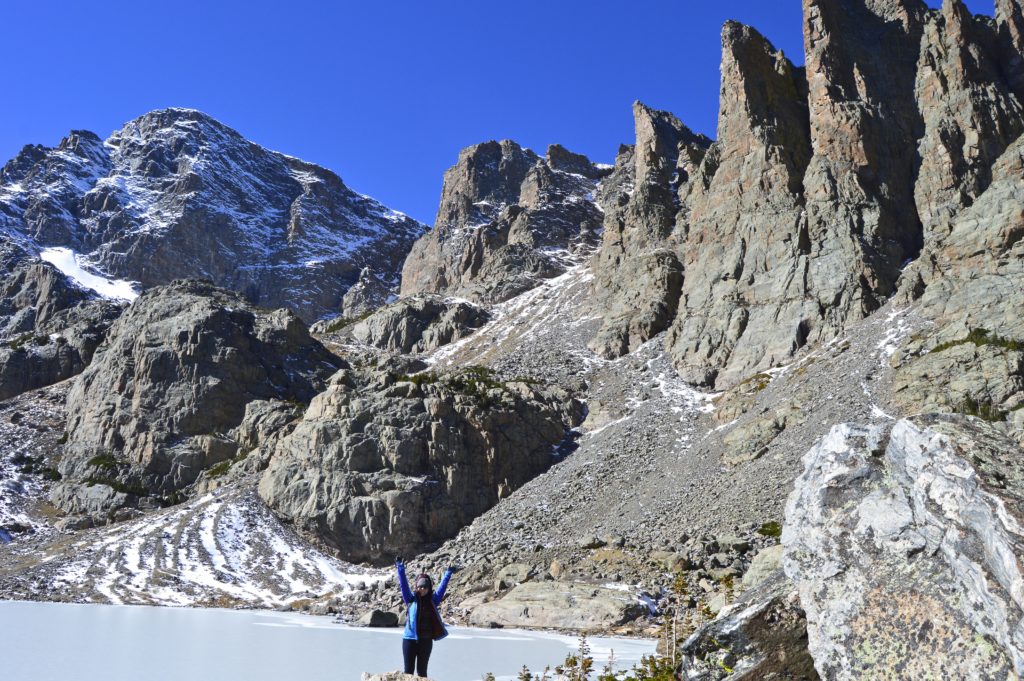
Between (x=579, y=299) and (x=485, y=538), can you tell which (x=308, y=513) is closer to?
(x=485, y=538)

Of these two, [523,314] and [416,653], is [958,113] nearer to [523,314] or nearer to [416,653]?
[523,314]

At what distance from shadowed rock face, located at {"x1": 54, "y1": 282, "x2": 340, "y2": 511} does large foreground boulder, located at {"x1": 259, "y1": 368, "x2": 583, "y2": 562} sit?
19998 mm

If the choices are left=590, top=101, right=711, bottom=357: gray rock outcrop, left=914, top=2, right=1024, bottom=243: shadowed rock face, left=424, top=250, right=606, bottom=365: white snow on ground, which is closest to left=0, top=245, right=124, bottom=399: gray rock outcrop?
left=424, top=250, right=606, bottom=365: white snow on ground

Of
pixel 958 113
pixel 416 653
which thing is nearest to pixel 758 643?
pixel 416 653

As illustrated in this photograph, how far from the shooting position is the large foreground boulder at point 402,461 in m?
81.8

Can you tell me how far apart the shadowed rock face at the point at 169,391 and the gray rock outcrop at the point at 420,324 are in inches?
1136

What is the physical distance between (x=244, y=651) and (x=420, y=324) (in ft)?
438

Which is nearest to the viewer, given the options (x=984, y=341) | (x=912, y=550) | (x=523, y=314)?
(x=912, y=550)

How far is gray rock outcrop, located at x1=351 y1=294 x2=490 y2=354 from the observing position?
153375 millimetres

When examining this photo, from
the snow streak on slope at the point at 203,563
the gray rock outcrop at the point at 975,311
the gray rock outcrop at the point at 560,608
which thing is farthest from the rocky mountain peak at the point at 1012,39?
the snow streak on slope at the point at 203,563

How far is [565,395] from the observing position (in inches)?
4003

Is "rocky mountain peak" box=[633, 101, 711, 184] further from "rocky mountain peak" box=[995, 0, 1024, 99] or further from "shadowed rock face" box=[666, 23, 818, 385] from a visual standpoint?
"rocky mountain peak" box=[995, 0, 1024, 99]

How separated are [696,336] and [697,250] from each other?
22.4 meters

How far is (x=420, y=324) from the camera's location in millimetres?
159750
